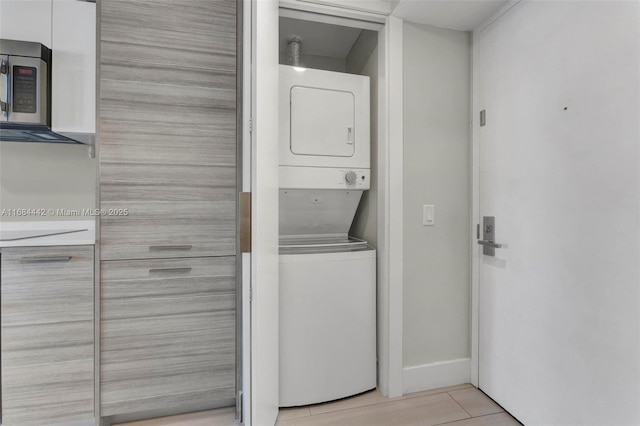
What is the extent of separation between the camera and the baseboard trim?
5.87ft

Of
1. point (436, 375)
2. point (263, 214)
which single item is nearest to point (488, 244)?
point (436, 375)

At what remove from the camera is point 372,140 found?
195 centimetres

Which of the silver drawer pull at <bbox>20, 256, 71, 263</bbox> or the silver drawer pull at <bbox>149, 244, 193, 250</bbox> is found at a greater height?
the silver drawer pull at <bbox>149, 244, 193, 250</bbox>

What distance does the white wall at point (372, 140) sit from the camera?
6.24ft

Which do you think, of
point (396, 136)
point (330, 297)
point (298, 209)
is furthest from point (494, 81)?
point (330, 297)

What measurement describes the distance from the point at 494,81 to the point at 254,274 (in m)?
1.67

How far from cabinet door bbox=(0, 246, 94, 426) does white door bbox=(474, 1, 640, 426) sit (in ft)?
6.94

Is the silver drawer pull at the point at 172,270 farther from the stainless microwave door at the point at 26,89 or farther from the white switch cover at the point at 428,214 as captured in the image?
the white switch cover at the point at 428,214

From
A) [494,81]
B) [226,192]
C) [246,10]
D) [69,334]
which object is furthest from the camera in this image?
[494,81]

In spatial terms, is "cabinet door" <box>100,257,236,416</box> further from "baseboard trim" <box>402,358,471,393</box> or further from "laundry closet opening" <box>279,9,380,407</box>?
"baseboard trim" <box>402,358,471,393</box>

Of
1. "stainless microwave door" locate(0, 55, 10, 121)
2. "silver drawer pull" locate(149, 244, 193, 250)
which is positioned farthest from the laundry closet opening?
"stainless microwave door" locate(0, 55, 10, 121)

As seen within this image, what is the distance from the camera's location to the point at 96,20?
1416 mm

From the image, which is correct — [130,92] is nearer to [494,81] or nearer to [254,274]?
[254,274]

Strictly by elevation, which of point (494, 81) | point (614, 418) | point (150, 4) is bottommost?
point (614, 418)
